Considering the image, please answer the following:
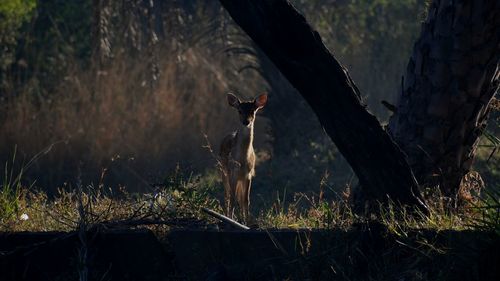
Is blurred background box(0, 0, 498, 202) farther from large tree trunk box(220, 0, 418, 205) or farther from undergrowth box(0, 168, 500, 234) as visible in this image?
large tree trunk box(220, 0, 418, 205)

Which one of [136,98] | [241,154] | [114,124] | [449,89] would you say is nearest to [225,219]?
[449,89]

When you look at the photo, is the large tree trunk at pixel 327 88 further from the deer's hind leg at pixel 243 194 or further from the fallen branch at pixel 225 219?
the deer's hind leg at pixel 243 194

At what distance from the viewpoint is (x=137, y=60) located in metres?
15.1

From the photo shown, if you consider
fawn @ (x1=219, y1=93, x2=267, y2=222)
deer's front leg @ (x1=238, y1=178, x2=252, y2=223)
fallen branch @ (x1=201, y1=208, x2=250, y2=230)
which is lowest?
deer's front leg @ (x1=238, y1=178, x2=252, y2=223)

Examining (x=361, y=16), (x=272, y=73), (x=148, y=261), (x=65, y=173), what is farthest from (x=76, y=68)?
(x=148, y=261)

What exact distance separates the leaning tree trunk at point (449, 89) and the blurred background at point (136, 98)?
484cm

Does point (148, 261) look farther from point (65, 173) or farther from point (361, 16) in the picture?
point (361, 16)

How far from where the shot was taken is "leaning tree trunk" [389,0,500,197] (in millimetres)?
6918

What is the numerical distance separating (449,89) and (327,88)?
1.23m

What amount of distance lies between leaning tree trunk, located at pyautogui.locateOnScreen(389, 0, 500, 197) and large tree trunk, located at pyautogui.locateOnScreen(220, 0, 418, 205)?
0.71 metres

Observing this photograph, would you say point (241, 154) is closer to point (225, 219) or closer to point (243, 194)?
point (243, 194)

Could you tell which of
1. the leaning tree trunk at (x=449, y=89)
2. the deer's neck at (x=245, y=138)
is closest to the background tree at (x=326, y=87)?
the leaning tree trunk at (x=449, y=89)

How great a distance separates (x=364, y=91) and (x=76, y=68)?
5.37 m

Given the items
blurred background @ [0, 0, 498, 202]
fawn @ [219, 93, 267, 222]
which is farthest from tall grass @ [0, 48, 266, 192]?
fawn @ [219, 93, 267, 222]
